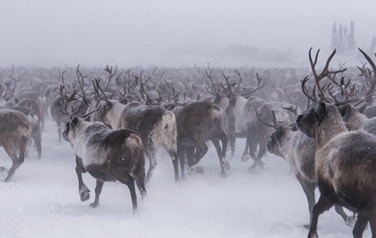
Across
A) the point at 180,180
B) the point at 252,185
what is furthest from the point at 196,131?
the point at 252,185

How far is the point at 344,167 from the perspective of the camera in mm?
3754

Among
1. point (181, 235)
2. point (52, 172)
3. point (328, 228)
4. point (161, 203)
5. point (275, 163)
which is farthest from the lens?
point (275, 163)

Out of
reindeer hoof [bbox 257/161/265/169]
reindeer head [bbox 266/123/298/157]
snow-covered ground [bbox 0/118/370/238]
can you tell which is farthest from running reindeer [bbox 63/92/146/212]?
reindeer hoof [bbox 257/161/265/169]

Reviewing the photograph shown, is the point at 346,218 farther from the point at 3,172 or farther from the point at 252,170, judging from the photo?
the point at 3,172

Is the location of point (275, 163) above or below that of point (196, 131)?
below

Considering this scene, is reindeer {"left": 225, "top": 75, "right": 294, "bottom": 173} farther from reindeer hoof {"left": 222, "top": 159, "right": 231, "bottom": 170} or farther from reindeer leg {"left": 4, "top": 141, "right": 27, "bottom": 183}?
reindeer leg {"left": 4, "top": 141, "right": 27, "bottom": 183}

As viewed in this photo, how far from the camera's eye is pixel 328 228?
551 cm

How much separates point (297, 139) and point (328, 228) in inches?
48.6

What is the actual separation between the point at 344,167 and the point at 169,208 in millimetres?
3347

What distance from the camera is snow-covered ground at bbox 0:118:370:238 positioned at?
5.19 metres

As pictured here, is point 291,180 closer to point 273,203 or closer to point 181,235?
point 273,203

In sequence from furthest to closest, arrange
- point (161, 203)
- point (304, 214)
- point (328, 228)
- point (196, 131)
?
point (196, 131), point (161, 203), point (304, 214), point (328, 228)

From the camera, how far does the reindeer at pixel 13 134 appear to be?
339 inches

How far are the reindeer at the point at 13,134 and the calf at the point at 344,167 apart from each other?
639cm
